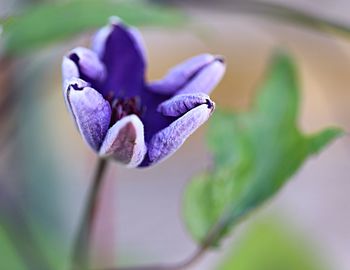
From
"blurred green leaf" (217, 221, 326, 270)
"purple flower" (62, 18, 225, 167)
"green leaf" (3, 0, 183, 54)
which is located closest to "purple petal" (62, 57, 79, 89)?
"purple flower" (62, 18, 225, 167)

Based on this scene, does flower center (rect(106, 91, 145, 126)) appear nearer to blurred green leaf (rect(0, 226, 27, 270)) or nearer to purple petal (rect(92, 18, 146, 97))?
purple petal (rect(92, 18, 146, 97))

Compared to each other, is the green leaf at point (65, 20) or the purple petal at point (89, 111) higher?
the purple petal at point (89, 111)

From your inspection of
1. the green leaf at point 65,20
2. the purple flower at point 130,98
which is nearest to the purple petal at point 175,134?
the purple flower at point 130,98

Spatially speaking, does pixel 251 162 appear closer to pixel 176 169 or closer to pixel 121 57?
pixel 121 57

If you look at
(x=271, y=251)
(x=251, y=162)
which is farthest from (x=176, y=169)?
(x=251, y=162)

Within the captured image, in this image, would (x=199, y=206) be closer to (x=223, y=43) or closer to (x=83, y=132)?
(x=83, y=132)

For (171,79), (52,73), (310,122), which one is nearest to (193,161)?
(310,122)

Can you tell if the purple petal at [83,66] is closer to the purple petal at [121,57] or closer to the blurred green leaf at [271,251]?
the purple petal at [121,57]
